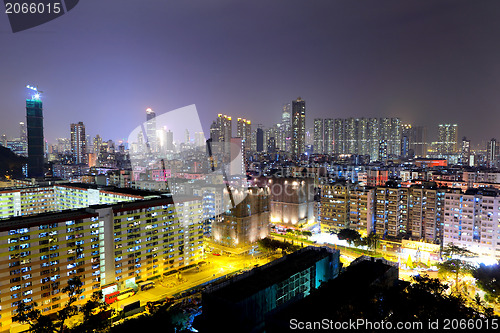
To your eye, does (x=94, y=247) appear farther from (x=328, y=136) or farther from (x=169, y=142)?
(x=328, y=136)

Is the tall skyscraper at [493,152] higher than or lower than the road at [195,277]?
higher

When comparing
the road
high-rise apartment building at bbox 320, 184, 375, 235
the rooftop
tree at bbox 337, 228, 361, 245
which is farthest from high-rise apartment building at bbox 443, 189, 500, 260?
the road

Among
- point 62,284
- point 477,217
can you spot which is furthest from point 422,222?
point 62,284

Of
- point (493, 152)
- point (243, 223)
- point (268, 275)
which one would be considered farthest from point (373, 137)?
point (268, 275)

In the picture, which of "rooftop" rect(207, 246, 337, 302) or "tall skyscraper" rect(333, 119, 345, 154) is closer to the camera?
"rooftop" rect(207, 246, 337, 302)

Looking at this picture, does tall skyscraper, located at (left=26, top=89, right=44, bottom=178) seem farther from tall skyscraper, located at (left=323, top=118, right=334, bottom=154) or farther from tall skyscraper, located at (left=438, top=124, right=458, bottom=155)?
tall skyscraper, located at (left=438, top=124, right=458, bottom=155)

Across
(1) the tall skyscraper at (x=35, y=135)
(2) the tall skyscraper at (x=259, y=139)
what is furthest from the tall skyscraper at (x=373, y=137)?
(1) the tall skyscraper at (x=35, y=135)

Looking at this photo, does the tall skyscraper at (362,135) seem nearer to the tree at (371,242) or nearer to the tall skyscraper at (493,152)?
the tall skyscraper at (493,152)
